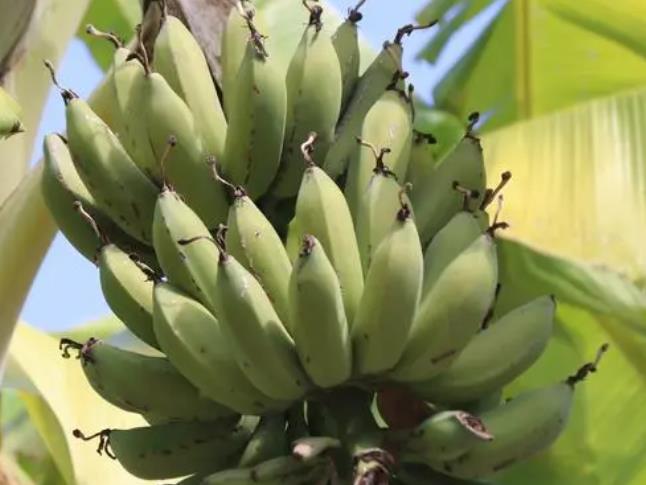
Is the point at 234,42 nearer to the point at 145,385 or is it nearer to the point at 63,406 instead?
the point at 145,385

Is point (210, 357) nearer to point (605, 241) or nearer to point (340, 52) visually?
point (340, 52)

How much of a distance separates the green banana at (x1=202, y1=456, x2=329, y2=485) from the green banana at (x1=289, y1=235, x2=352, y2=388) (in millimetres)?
60

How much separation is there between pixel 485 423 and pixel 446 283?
108 mm

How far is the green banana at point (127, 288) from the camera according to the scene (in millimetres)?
879

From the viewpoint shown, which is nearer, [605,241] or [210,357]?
[210,357]

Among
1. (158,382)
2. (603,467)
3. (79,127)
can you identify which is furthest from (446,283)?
(603,467)

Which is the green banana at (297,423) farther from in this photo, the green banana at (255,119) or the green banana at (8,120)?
the green banana at (8,120)

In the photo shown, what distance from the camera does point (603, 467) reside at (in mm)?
1420

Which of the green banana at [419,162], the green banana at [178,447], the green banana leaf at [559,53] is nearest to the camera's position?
the green banana at [178,447]

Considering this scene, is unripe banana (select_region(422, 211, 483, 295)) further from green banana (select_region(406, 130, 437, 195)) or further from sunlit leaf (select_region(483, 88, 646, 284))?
sunlit leaf (select_region(483, 88, 646, 284))

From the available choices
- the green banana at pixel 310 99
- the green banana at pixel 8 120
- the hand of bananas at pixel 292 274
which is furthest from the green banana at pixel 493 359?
the green banana at pixel 8 120

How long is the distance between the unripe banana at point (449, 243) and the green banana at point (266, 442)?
0.48ft

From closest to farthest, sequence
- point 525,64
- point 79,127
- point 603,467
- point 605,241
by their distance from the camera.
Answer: point 79,127, point 605,241, point 603,467, point 525,64

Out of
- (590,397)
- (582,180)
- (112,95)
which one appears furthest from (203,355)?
(590,397)
